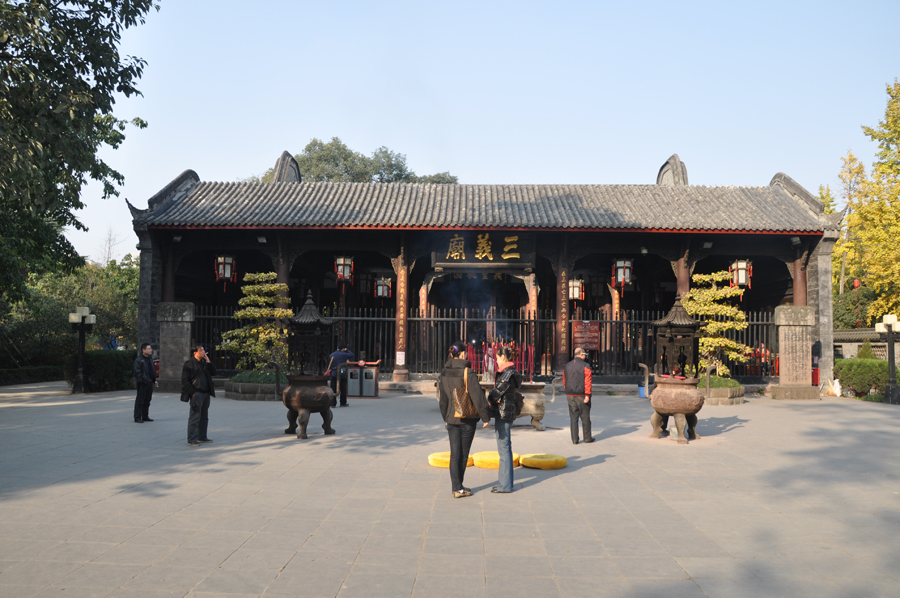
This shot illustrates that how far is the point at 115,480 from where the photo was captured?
20.6 ft

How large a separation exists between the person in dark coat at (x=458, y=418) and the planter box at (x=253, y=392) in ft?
30.2

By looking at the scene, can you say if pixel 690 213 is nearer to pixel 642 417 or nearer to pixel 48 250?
pixel 642 417

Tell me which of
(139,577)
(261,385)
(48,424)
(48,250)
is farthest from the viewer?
(48,250)

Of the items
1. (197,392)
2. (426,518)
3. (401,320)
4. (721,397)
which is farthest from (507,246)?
(426,518)

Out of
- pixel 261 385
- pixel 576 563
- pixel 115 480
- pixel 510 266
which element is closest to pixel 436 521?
pixel 576 563

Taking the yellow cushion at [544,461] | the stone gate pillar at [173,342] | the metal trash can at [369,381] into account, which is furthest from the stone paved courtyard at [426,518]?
the stone gate pillar at [173,342]

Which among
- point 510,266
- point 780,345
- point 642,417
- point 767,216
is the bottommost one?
point 642,417

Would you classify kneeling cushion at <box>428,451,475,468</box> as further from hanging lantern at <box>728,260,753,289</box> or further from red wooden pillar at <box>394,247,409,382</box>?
hanging lantern at <box>728,260,753,289</box>

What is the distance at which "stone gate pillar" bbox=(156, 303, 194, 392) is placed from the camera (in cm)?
1642

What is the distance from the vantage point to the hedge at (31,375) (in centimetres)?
2010

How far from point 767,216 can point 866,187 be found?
9465 mm

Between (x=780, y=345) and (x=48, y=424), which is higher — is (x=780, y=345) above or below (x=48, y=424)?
above

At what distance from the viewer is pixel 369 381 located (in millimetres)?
15195

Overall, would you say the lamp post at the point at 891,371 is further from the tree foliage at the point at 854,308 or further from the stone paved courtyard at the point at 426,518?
the tree foliage at the point at 854,308
